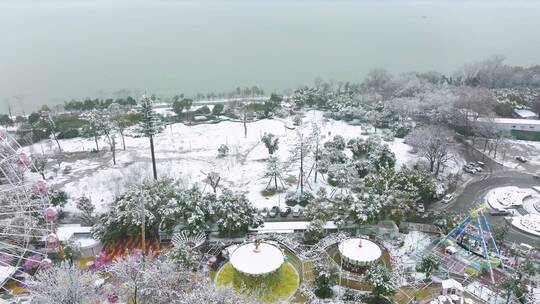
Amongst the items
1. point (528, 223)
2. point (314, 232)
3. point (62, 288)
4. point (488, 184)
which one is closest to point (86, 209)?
point (62, 288)

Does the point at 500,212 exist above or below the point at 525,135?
below

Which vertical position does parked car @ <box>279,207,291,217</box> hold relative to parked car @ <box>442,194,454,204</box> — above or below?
below

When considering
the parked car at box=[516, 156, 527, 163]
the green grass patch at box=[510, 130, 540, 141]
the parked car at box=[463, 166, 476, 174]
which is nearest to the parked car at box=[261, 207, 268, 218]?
the parked car at box=[463, 166, 476, 174]

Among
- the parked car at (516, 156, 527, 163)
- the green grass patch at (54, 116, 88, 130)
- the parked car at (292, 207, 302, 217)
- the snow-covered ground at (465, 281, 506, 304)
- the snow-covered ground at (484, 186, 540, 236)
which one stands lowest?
the snow-covered ground at (465, 281, 506, 304)

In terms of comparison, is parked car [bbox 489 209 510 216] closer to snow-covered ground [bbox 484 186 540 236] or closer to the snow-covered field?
snow-covered ground [bbox 484 186 540 236]

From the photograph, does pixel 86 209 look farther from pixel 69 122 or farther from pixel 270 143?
pixel 69 122

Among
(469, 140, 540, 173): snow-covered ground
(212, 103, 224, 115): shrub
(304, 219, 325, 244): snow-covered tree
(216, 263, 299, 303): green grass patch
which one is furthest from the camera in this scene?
(212, 103, 224, 115): shrub

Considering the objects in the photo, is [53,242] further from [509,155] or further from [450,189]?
[509,155]

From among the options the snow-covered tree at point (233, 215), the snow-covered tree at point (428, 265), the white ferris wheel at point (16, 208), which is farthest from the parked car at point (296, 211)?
the white ferris wheel at point (16, 208)
